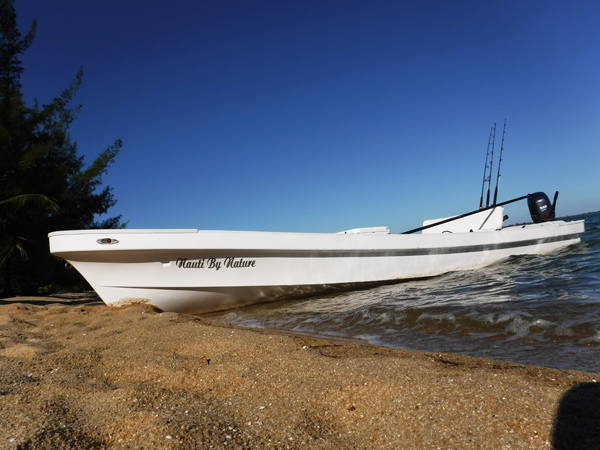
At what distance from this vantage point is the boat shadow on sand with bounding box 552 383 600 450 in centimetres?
126

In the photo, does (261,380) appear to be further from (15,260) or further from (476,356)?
(15,260)

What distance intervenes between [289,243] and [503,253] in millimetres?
5027

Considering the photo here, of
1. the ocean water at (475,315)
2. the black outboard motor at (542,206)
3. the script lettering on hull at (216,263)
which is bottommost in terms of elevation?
the ocean water at (475,315)

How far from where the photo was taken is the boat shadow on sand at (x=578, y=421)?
1262 millimetres

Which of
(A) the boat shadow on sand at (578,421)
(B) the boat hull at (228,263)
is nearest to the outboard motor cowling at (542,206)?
(B) the boat hull at (228,263)

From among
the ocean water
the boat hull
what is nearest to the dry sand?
the ocean water

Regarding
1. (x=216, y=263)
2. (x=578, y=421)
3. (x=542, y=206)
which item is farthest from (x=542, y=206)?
(x=578, y=421)

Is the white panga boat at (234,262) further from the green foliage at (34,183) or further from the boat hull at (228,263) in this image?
the green foliage at (34,183)

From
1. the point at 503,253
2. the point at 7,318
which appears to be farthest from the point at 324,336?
the point at 503,253

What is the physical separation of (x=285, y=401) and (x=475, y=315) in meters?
2.70

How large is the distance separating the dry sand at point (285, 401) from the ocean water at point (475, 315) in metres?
0.66

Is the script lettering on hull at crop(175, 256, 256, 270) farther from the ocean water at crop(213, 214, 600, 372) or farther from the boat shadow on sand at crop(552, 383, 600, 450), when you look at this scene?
the boat shadow on sand at crop(552, 383, 600, 450)

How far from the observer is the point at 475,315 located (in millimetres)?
3805

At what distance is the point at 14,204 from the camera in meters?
7.92
